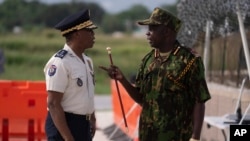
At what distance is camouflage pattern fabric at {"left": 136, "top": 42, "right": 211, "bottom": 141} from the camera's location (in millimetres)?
5797

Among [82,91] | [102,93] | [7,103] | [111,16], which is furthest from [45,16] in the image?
[82,91]

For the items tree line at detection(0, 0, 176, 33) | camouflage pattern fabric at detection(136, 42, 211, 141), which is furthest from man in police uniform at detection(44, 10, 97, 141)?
tree line at detection(0, 0, 176, 33)

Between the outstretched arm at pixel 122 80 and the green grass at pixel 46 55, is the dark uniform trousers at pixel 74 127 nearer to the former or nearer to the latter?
the outstretched arm at pixel 122 80

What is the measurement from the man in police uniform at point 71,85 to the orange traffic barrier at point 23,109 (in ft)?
20.4

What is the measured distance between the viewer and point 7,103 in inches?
501

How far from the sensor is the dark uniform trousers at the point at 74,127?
20.3 ft

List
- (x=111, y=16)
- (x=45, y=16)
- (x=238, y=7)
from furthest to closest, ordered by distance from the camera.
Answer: (x=111, y=16), (x=45, y=16), (x=238, y=7)

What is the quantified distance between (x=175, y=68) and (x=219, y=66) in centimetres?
720

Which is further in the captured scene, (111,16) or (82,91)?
(111,16)

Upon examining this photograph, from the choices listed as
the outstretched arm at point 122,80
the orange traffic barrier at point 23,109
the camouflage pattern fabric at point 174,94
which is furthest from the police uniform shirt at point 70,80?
the orange traffic barrier at point 23,109

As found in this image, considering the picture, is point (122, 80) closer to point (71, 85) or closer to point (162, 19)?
point (71, 85)

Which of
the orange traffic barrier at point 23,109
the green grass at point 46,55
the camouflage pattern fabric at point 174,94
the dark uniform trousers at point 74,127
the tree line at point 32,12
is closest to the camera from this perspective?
the camouflage pattern fabric at point 174,94

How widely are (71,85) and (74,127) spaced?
0.35 meters

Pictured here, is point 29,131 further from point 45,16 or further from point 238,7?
point 45,16
